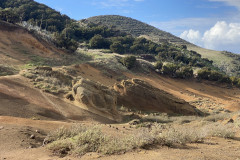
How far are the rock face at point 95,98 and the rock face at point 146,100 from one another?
2.57 m

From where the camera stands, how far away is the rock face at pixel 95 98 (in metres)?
13.2

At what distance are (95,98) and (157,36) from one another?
82832mm

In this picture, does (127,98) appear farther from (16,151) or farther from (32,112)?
(16,151)

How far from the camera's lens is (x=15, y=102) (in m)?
10.7

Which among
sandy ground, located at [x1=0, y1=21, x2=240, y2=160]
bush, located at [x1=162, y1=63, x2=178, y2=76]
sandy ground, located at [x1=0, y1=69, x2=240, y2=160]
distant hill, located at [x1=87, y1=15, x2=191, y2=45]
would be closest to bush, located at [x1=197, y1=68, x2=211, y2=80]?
bush, located at [x1=162, y1=63, x2=178, y2=76]

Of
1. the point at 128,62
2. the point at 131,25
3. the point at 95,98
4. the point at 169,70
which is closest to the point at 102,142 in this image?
the point at 95,98

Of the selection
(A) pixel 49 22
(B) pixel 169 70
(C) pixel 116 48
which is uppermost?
(A) pixel 49 22

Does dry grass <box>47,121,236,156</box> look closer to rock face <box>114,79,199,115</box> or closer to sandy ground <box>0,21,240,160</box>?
sandy ground <box>0,21,240,160</box>

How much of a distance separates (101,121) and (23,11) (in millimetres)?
48066

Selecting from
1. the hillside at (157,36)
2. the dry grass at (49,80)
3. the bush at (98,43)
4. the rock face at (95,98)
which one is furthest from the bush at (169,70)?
the hillside at (157,36)

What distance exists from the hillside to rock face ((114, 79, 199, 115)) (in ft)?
154

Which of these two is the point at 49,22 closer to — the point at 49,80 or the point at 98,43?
the point at 98,43

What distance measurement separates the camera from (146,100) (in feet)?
58.7

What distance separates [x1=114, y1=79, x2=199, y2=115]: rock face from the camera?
57.5ft
